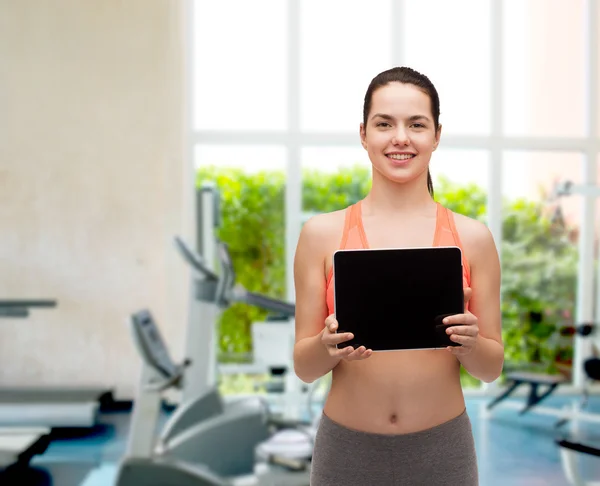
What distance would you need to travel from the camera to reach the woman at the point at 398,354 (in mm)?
1003

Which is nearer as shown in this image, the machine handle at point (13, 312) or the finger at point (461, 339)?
the finger at point (461, 339)

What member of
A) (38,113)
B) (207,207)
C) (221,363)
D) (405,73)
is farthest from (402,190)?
(38,113)

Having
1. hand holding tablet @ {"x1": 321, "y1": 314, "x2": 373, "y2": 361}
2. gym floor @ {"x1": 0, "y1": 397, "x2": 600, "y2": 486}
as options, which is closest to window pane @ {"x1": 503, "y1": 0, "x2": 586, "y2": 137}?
gym floor @ {"x1": 0, "y1": 397, "x2": 600, "y2": 486}

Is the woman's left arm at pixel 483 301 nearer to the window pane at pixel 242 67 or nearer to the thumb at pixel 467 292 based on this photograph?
the thumb at pixel 467 292

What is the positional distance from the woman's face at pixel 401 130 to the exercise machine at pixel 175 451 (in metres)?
1.71

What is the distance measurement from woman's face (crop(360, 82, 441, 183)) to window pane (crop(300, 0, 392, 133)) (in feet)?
13.9

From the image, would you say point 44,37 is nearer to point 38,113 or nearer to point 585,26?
point 38,113

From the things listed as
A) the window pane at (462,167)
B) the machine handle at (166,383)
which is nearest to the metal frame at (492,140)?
the window pane at (462,167)

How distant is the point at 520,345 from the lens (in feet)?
18.0

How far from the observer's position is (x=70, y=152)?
506 centimetres

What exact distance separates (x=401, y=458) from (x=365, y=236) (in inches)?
13.9

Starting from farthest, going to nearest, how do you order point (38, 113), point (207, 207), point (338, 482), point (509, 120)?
point (509, 120) < point (38, 113) < point (207, 207) < point (338, 482)

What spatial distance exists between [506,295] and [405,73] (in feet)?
15.7

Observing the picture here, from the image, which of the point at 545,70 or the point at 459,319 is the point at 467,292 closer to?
the point at 459,319
